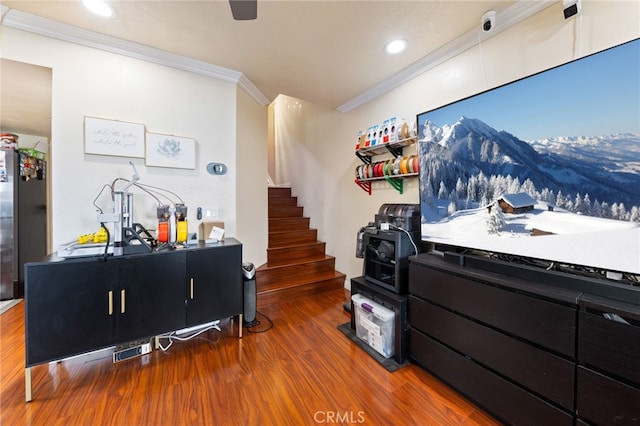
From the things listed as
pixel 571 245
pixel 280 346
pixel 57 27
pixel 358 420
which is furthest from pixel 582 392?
pixel 57 27

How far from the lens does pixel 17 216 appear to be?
9.39 ft

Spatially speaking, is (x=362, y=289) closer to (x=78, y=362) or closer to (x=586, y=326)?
(x=586, y=326)

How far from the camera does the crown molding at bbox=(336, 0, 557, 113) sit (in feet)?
5.24

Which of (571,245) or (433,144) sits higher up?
(433,144)

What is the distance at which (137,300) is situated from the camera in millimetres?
1757

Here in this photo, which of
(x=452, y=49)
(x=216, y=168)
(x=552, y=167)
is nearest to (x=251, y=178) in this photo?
(x=216, y=168)

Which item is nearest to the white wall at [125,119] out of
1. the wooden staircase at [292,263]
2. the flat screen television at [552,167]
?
the wooden staircase at [292,263]

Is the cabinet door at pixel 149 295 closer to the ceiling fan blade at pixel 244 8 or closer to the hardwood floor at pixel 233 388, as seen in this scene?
the hardwood floor at pixel 233 388

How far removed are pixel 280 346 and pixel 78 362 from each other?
4.97 feet

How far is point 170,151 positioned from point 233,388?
2079mm

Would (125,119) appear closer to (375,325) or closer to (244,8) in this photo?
(244,8)

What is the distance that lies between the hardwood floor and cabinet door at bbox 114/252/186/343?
11.5 inches

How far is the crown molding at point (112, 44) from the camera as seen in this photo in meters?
1.78

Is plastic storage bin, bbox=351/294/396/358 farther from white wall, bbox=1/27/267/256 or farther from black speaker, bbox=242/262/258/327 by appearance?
white wall, bbox=1/27/267/256
